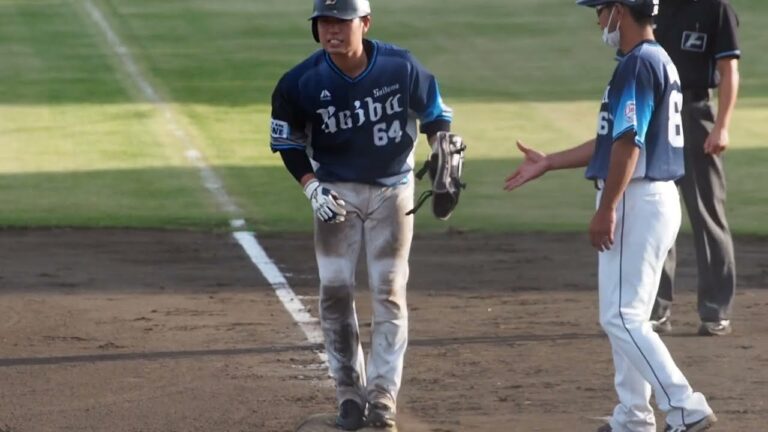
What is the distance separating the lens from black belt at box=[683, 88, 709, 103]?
8.81 meters

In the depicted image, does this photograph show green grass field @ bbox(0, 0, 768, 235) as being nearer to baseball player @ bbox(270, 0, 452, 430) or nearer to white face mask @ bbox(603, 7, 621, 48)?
baseball player @ bbox(270, 0, 452, 430)

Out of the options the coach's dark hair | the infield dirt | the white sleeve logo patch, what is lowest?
the infield dirt

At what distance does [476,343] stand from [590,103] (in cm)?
1105

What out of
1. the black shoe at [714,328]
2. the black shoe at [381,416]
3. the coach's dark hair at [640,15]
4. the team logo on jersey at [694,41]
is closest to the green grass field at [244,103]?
the black shoe at [714,328]

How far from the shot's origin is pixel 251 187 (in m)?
14.9

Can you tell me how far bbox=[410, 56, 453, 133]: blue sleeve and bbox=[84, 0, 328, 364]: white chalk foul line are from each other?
6.20 ft

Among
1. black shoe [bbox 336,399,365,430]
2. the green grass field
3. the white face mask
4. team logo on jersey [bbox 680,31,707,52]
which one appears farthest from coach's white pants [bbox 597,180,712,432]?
the green grass field

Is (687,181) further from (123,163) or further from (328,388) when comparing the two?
(123,163)

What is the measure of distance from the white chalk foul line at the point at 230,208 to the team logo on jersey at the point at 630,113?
9.04 feet

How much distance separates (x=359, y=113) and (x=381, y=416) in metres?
1.33

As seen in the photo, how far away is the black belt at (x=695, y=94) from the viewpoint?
8809mm

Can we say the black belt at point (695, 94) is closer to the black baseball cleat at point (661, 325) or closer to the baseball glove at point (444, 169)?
the black baseball cleat at point (661, 325)

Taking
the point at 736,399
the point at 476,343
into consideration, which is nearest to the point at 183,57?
the point at 476,343

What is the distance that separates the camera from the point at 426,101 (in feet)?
23.2
